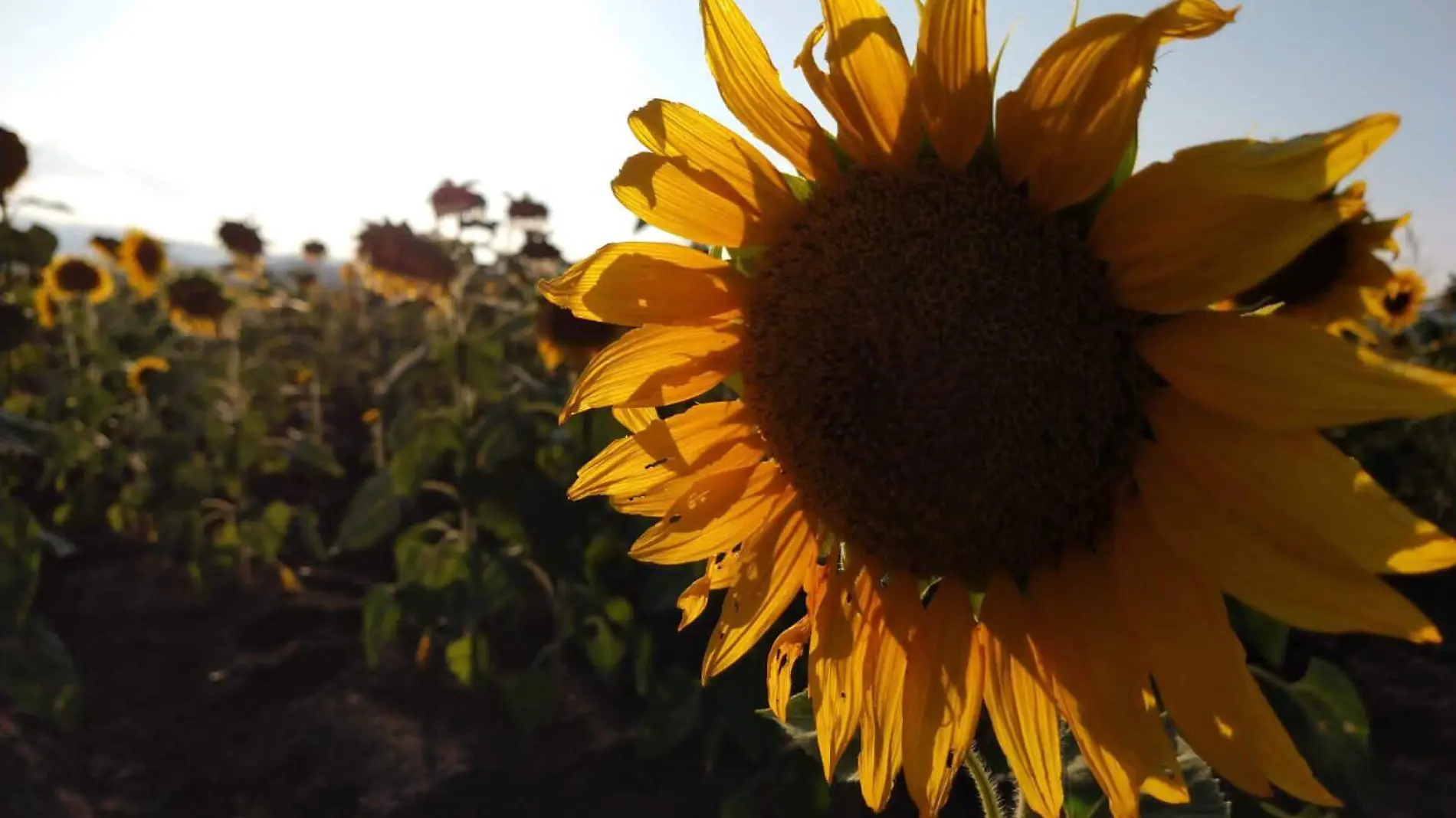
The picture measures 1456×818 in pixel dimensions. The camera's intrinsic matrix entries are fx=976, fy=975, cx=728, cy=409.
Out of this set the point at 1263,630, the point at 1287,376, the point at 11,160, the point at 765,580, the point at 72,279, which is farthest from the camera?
the point at 72,279

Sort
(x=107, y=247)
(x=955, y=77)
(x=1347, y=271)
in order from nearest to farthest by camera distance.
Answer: (x=955, y=77)
(x=1347, y=271)
(x=107, y=247)

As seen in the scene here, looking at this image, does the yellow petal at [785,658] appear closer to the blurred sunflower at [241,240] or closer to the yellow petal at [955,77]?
the yellow petal at [955,77]

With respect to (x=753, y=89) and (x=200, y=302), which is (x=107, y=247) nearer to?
(x=200, y=302)

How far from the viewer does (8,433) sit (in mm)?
1953

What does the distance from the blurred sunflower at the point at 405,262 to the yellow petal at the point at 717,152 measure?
3373mm

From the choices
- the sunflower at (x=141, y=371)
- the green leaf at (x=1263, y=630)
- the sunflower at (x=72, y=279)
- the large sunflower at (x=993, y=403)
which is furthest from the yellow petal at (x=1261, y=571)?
the sunflower at (x=72, y=279)

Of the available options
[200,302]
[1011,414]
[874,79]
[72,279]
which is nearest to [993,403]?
[1011,414]

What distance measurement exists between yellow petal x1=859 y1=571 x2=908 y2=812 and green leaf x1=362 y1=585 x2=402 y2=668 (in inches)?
113

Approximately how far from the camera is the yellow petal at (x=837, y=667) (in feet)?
3.54

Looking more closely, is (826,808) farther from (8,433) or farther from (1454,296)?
(1454,296)

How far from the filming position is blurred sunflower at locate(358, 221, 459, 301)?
14.3ft

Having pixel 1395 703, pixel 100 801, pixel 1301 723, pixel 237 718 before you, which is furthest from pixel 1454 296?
pixel 100 801

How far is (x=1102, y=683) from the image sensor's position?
916mm

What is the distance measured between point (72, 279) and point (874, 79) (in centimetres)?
718
